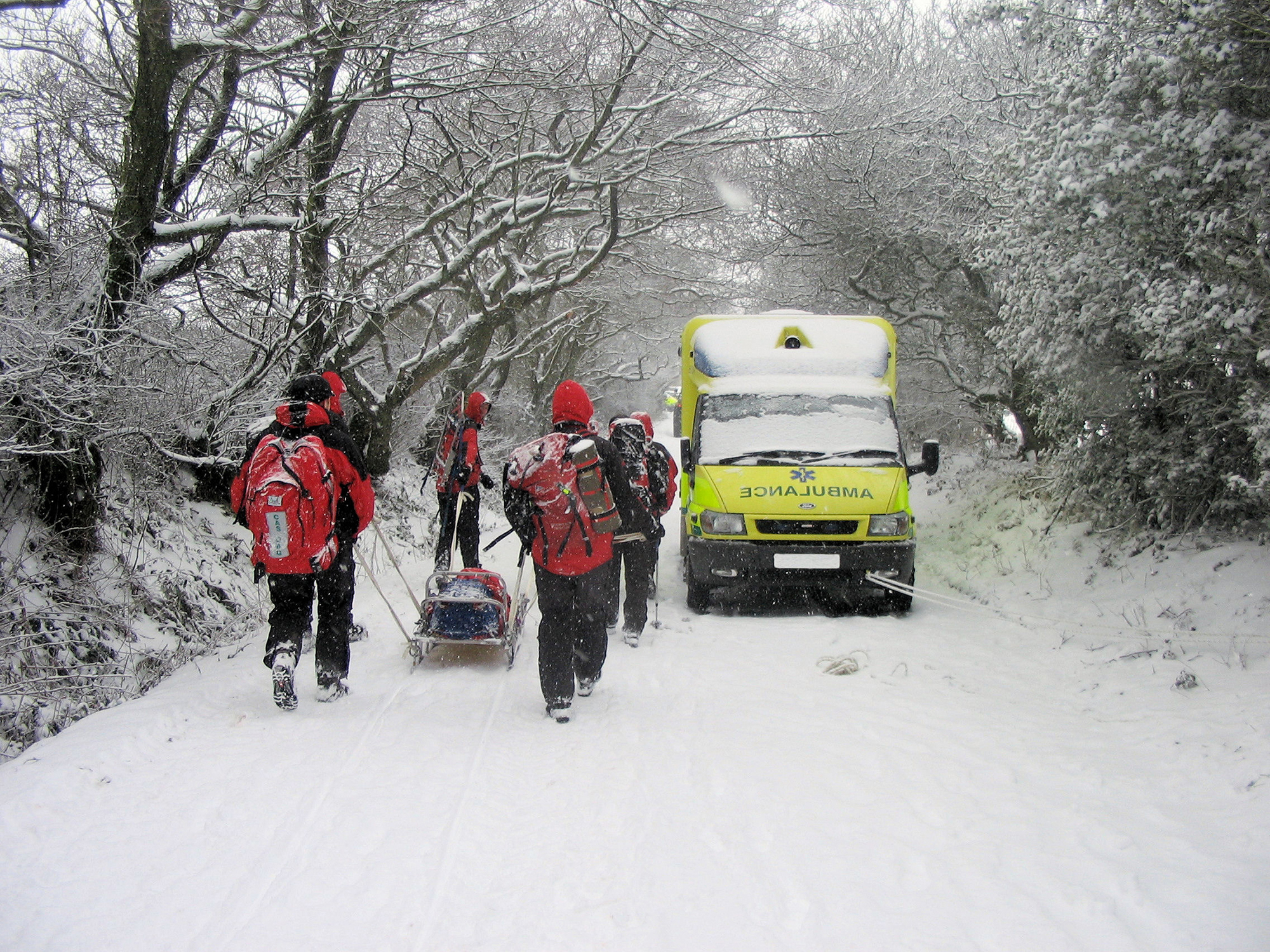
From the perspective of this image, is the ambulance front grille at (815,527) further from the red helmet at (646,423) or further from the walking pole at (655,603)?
the red helmet at (646,423)

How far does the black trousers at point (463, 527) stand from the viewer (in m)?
Result: 8.80

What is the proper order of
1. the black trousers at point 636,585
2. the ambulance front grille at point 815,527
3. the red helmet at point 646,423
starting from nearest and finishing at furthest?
the black trousers at point 636,585, the ambulance front grille at point 815,527, the red helmet at point 646,423

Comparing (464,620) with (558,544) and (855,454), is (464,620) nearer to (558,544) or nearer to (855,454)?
(558,544)

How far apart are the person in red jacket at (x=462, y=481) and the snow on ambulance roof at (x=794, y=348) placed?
2601mm

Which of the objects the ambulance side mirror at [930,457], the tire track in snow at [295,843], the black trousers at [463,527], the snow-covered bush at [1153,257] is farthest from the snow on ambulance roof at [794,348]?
the tire track in snow at [295,843]

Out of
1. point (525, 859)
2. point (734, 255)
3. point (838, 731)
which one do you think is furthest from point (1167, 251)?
point (734, 255)

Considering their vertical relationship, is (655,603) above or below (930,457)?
below

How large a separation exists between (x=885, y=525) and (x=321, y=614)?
200 inches

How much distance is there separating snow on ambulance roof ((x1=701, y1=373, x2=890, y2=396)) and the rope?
2061mm

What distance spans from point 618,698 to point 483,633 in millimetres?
1155

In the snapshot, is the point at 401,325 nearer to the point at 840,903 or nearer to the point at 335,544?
the point at 335,544

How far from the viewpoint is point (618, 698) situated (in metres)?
5.57

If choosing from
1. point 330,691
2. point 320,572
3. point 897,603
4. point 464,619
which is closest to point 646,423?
point 897,603

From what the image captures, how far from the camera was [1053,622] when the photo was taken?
7016 millimetres
